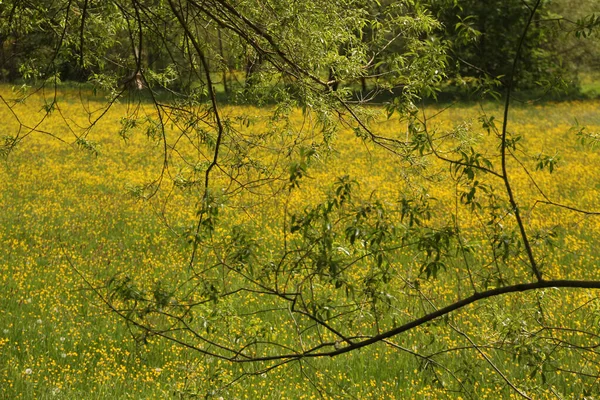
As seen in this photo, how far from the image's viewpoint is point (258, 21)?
529 cm

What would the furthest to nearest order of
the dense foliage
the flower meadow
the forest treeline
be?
the forest treeline < the flower meadow < the dense foliage

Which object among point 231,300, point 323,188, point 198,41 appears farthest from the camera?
point 323,188

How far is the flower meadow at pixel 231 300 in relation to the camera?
3766 millimetres

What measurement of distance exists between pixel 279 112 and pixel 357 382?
2265 mm

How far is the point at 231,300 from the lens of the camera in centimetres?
374

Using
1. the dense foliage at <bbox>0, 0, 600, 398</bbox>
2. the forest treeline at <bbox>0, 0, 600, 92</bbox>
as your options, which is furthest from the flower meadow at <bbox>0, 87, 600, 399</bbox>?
the forest treeline at <bbox>0, 0, 600, 92</bbox>

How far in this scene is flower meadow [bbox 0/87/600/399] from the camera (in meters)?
3.77

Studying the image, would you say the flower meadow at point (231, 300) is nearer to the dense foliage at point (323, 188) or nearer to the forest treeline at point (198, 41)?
the dense foliage at point (323, 188)

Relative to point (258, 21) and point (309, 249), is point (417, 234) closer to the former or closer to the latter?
point (309, 249)

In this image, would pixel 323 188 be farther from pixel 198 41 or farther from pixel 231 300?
pixel 231 300

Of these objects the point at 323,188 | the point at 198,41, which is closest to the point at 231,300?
the point at 198,41

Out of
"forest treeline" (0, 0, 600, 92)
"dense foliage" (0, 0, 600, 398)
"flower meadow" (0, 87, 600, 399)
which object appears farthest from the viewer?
"forest treeline" (0, 0, 600, 92)

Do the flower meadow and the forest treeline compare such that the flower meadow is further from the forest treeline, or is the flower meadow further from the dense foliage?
the forest treeline

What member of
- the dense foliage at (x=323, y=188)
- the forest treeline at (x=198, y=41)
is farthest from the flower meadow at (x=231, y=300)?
the forest treeline at (x=198, y=41)
